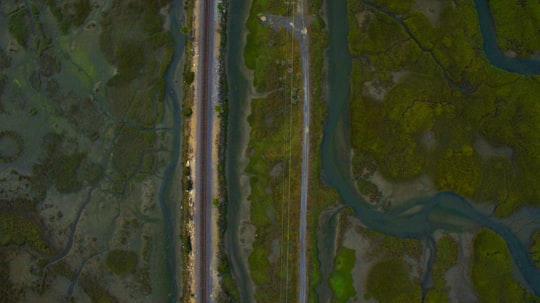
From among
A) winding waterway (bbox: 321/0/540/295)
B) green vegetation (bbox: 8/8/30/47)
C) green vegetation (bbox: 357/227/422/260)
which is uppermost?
green vegetation (bbox: 8/8/30/47)

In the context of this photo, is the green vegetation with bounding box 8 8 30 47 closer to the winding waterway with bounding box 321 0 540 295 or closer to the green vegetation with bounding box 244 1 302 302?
the green vegetation with bounding box 244 1 302 302

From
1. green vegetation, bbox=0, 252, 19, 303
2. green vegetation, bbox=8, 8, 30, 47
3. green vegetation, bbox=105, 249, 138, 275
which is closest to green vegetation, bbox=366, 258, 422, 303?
green vegetation, bbox=105, 249, 138, 275

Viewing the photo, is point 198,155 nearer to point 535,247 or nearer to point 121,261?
point 121,261

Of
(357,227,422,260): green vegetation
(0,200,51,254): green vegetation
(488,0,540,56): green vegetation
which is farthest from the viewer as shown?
(488,0,540,56): green vegetation

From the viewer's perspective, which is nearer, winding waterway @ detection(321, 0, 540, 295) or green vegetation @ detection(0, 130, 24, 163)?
winding waterway @ detection(321, 0, 540, 295)

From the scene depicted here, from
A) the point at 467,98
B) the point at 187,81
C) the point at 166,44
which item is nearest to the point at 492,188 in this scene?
the point at 467,98

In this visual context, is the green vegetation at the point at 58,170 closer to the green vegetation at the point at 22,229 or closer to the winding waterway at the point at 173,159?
the green vegetation at the point at 22,229

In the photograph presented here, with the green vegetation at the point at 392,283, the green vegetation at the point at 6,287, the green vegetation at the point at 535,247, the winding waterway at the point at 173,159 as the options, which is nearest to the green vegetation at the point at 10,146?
the green vegetation at the point at 6,287
